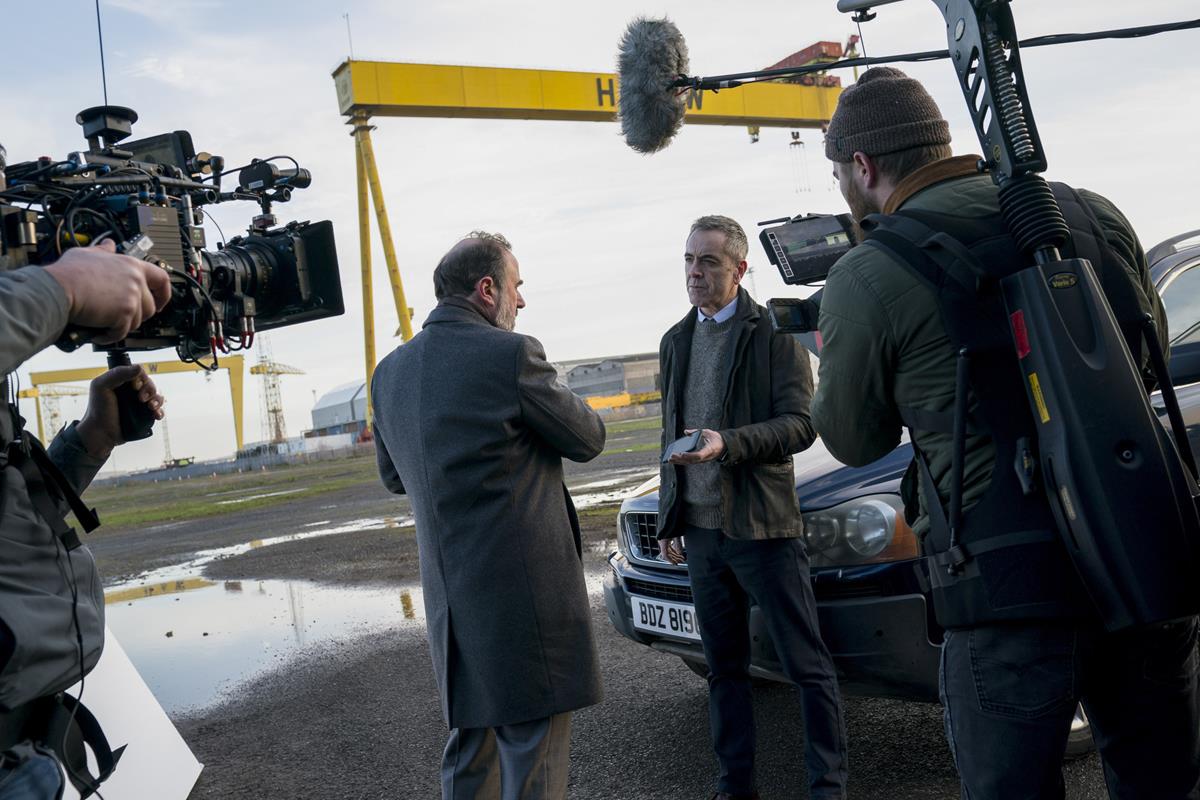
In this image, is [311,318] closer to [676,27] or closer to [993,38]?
[676,27]

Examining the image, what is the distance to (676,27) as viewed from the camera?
2785 mm

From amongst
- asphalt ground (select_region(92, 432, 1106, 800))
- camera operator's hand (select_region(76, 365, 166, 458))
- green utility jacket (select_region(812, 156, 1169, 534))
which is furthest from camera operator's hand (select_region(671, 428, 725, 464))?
camera operator's hand (select_region(76, 365, 166, 458))

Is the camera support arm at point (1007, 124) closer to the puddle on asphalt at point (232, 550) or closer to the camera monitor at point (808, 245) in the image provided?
the camera monitor at point (808, 245)

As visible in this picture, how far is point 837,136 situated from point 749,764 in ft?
7.39

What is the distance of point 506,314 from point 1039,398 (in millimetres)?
1632

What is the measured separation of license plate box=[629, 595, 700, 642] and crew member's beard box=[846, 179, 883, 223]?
1986 mm

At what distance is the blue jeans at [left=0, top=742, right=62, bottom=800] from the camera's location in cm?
163

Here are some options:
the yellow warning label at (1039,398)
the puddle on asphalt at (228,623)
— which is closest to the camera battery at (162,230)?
the yellow warning label at (1039,398)

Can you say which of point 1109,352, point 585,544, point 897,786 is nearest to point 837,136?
point 1109,352

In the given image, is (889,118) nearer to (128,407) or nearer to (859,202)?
(859,202)

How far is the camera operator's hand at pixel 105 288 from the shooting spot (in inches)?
61.7

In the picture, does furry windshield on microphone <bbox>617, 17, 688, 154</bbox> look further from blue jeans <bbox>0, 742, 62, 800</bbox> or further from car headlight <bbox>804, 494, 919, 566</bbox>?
blue jeans <bbox>0, 742, 62, 800</bbox>

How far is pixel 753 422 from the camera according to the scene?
3602mm

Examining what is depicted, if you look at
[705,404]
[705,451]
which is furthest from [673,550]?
[705,451]
